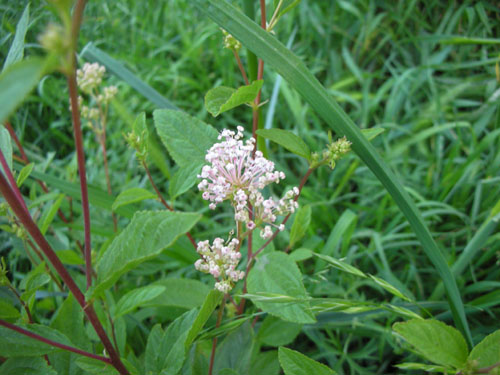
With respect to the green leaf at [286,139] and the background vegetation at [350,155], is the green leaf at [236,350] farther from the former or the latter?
the green leaf at [286,139]

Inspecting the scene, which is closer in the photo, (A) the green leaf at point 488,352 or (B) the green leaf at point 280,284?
(A) the green leaf at point 488,352

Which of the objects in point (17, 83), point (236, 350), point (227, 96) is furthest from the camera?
point (236, 350)

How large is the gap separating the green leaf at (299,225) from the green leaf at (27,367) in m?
0.54

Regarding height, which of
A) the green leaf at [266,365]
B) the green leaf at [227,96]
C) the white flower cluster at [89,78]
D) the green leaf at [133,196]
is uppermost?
the white flower cluster at [89,78]

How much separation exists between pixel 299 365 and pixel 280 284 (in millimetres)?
158

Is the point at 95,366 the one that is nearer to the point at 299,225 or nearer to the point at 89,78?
the point at 299,225

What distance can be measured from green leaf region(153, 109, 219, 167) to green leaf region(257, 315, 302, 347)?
44cm

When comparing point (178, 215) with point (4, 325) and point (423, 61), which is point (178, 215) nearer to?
point (4, 325)

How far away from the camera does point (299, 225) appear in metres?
0.94

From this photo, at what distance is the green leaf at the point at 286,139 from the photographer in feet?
2.35

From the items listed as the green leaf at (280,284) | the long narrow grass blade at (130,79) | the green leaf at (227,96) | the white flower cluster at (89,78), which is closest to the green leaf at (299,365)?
the green leaf at (280,284)

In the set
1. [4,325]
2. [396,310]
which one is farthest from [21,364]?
[396,310]

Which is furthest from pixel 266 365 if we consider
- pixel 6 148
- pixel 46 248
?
pixel 6 148

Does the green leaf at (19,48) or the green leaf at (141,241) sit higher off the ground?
the green leaf at (19,48)
